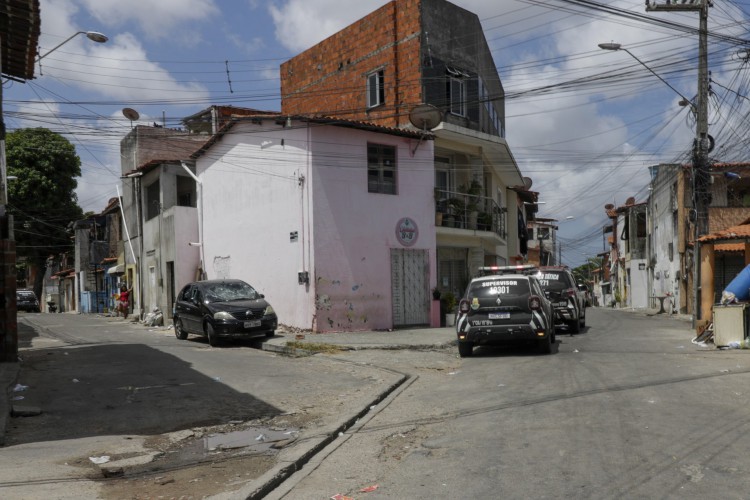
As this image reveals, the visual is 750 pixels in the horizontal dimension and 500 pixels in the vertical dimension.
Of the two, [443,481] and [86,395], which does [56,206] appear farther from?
[443,481]

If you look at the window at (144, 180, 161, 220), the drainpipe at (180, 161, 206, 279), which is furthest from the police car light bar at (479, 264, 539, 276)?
the window at (144, 180, 161, 220)

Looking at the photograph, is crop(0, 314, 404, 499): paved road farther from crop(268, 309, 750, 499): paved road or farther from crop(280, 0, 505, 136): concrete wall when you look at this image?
crop(280, 0, 505, 136): concrete wall

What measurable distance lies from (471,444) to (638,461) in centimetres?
152

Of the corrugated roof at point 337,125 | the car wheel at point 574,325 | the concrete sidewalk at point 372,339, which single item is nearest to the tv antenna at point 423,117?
the corrugated roof at point 337,125

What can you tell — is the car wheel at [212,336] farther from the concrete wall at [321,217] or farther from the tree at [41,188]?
the tree at [41,188]

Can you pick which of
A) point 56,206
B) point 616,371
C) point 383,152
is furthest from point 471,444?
point 56,206

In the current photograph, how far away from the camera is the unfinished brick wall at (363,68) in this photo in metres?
23.6

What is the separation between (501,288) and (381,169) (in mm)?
8361

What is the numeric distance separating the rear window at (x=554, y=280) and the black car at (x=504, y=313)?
5.67m

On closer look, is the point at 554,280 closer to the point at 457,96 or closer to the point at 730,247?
the point at 457,96

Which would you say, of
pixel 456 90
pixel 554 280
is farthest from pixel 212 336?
pixel 456 90

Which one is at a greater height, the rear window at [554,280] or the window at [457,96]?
the window at [457,96]

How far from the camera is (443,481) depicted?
530cm

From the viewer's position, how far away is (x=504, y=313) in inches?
529
